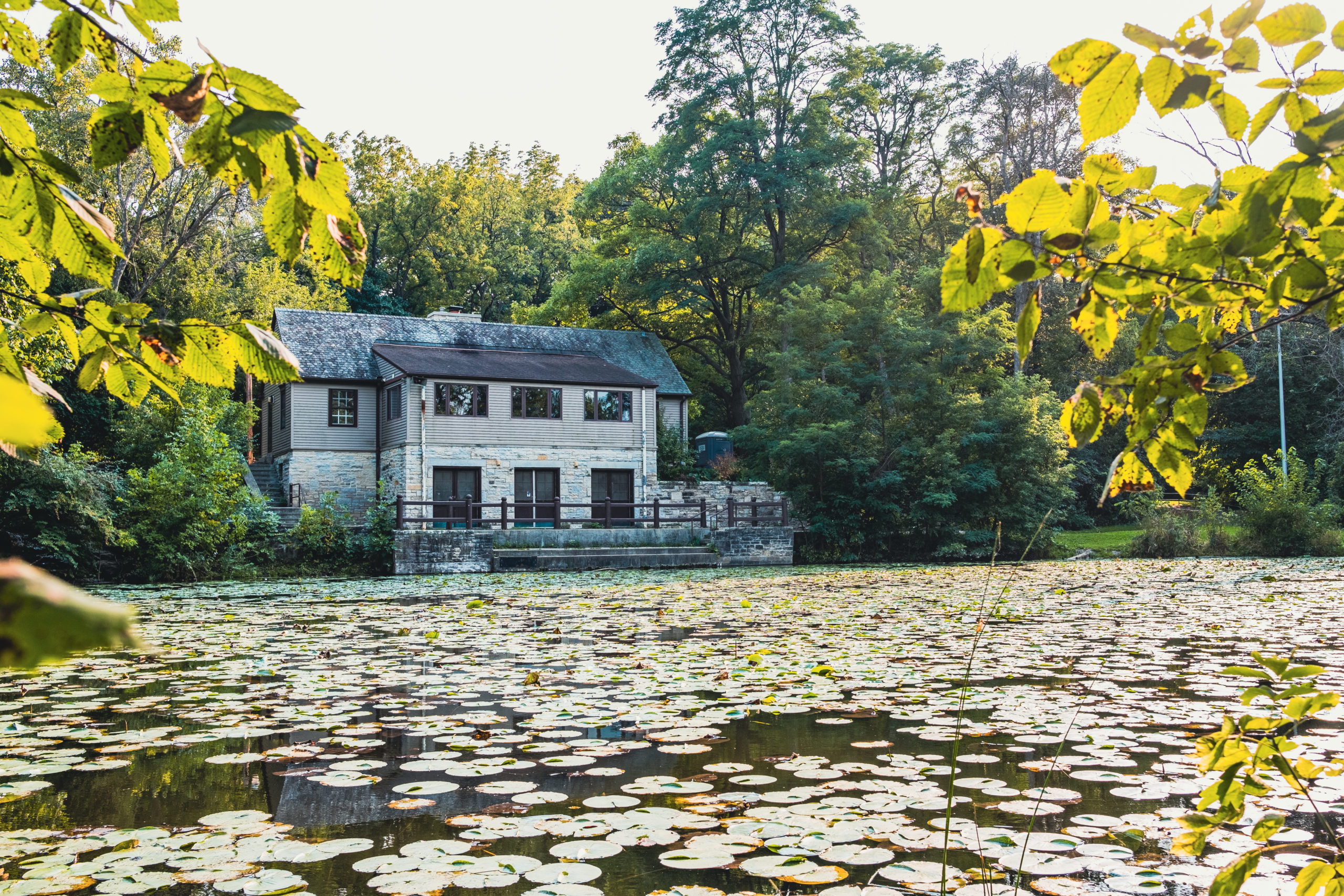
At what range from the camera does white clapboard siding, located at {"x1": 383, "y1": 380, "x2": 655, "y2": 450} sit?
93.6 ft

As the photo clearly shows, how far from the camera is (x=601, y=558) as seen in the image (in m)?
23.9

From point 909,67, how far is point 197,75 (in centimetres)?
4298

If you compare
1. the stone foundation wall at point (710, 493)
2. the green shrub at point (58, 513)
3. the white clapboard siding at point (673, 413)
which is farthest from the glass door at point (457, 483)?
the green shrub at point (58, 513)

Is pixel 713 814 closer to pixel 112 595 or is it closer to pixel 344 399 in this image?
pixel 112 595

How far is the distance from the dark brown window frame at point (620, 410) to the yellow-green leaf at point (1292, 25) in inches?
1159

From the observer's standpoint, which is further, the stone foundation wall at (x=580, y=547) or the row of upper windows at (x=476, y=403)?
the row of upper windows at (x=476, y=403)

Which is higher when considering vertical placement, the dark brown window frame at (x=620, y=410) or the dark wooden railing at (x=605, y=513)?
the dark brown window frame at (x=620, y=410)

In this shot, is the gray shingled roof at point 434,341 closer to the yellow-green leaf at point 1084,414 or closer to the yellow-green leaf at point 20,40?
the yellow-green leaf at point 20,40

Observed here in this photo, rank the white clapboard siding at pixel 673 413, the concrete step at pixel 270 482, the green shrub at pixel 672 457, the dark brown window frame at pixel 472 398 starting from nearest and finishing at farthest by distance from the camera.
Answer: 1. the dark brown window frame at pixel 472 398
2. the concrete step at pixel 270 482
3. the green shrub at pixel 672 457
4. the white clapboard siding at pixel 673 413

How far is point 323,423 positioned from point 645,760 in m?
27.4

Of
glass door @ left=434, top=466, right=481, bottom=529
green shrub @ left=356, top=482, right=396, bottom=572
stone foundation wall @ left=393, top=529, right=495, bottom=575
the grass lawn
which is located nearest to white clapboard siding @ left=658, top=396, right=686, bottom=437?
glass door @ left=434, top=466, right=481, bottom=529

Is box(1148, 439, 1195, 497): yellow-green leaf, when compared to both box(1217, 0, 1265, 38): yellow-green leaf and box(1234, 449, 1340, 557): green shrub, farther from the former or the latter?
box(1234, 449, 1340, 557): green shrub

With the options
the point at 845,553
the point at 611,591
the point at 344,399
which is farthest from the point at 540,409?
the point at 611,591

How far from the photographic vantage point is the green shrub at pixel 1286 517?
957 inches
